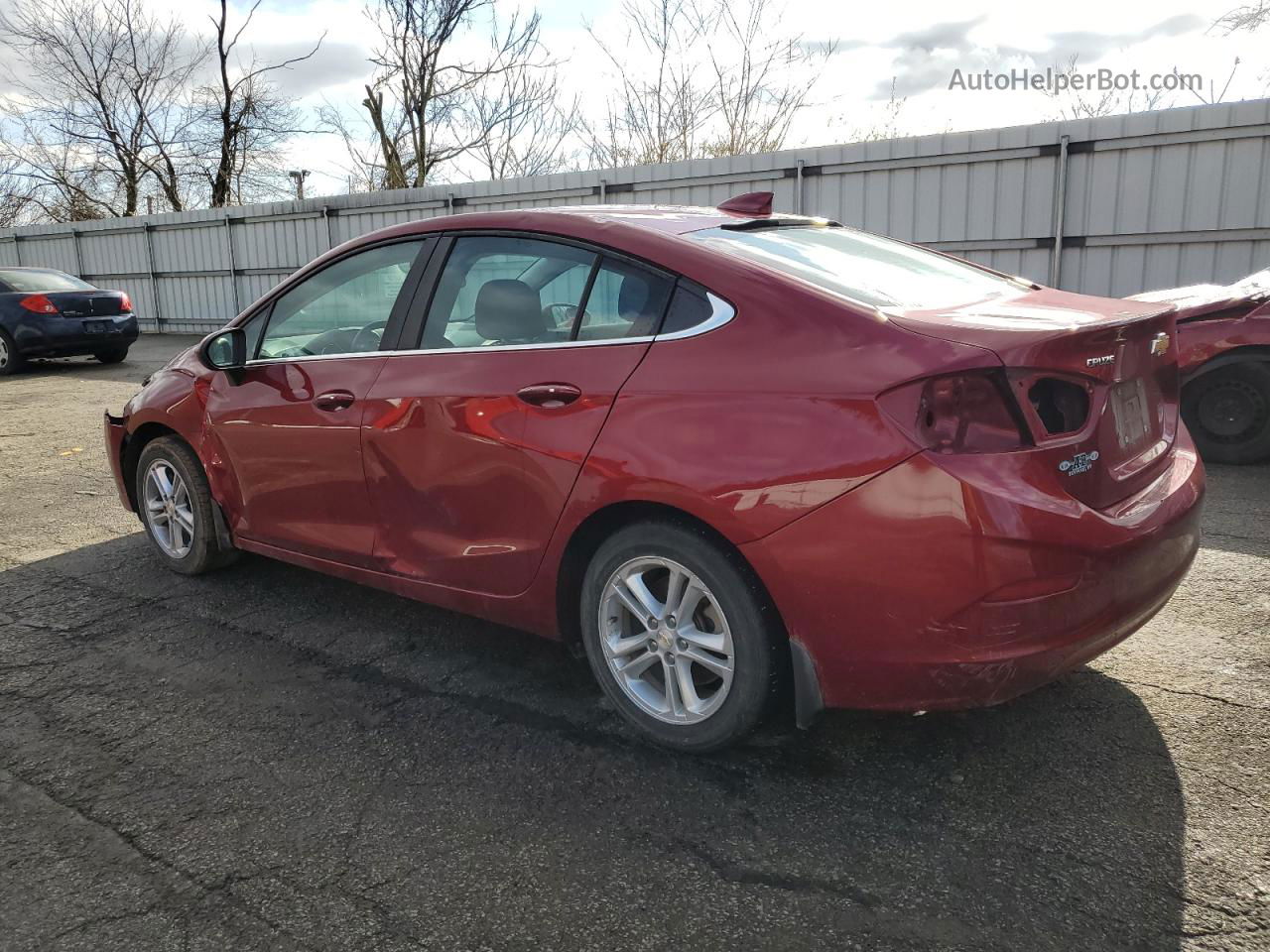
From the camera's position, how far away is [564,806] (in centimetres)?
256

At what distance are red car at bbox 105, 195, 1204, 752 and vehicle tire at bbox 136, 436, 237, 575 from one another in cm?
81

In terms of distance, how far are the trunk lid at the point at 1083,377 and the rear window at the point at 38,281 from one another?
1459cm

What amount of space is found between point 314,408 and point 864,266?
2.02 m

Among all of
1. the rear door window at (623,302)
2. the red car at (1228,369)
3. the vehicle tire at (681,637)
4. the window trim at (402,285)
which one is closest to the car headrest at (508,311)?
the rear door window at (623,302)

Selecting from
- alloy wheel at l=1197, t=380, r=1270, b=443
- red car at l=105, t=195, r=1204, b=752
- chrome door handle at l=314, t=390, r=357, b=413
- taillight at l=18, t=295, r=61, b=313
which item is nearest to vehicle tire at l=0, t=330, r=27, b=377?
taillight at l=18, t=295, r=61, b=313

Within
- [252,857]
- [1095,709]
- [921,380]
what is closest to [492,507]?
[252,857]

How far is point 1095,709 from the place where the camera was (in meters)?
2.99

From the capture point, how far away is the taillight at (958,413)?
2.27m

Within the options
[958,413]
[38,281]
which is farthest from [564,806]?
[38,281]

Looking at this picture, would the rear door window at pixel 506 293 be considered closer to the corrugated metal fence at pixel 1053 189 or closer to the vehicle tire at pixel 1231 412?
the vehicle tire at pixel 1231 412

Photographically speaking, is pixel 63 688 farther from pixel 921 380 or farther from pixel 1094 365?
pixel 1094 365

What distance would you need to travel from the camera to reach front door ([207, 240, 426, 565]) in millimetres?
3516

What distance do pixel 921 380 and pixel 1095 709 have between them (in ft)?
4.55

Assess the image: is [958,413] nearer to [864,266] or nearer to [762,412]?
[762,412]
